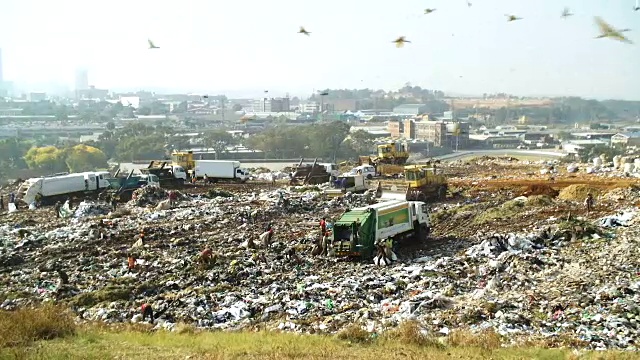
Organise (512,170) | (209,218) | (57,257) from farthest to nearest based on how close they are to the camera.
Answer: (512,170) < (209,218) < (57,257)

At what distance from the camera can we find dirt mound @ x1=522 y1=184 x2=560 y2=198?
22172 mm

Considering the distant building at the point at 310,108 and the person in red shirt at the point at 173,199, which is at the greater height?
the distant building at the point at 310,108

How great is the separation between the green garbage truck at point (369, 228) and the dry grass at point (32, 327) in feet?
19.6

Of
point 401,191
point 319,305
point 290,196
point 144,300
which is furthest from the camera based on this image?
point 290,196

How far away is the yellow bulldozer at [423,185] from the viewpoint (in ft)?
69.5

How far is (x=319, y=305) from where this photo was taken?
10.0 metres

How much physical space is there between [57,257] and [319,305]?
7.07 metres

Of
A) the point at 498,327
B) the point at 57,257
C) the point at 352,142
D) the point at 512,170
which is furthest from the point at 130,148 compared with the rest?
the point at 498,327

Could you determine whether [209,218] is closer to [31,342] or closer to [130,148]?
[31,342]

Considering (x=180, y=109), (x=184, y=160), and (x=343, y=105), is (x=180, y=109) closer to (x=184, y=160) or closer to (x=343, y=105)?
(x=343, y=105)

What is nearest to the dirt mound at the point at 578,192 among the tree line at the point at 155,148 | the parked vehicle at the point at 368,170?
the parked vehicle at the point at 368,170

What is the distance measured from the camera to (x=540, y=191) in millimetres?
22484

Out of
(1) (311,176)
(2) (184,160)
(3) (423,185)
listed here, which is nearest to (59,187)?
(2) (184,160)

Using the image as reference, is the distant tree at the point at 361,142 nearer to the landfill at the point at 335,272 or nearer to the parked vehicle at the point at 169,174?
the parked vehicle at the point at 169,174
